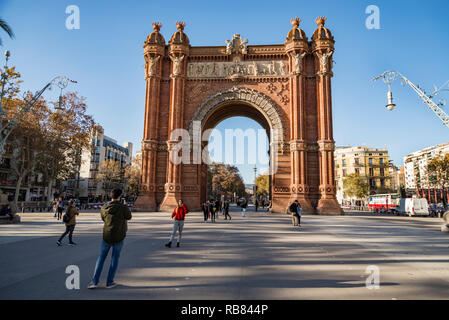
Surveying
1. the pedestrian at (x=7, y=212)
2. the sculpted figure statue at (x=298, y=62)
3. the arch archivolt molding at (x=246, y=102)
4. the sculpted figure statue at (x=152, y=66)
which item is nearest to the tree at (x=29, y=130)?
the sculpted figure statue at (x=152, y=66)

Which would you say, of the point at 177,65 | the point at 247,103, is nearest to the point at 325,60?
the point at 247,103

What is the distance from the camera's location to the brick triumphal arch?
28.5m

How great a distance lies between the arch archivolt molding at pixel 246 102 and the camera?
1176 inches

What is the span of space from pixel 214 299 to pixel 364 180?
7791cm

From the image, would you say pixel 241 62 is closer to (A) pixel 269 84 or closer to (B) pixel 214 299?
(A) pixel 269 84

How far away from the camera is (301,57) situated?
29.5m

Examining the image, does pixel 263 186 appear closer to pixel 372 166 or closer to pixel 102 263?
pixel 372 166

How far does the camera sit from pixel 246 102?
30.7m

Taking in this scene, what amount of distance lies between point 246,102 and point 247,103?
21cm

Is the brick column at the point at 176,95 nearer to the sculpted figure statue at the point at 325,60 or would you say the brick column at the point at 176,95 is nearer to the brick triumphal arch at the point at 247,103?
the brick triumphal arch at the point at 247,103

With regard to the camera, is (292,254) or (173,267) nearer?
(173,267)

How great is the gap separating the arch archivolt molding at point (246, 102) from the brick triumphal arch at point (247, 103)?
0.11m

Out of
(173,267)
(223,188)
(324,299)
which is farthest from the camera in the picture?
(223,188)
